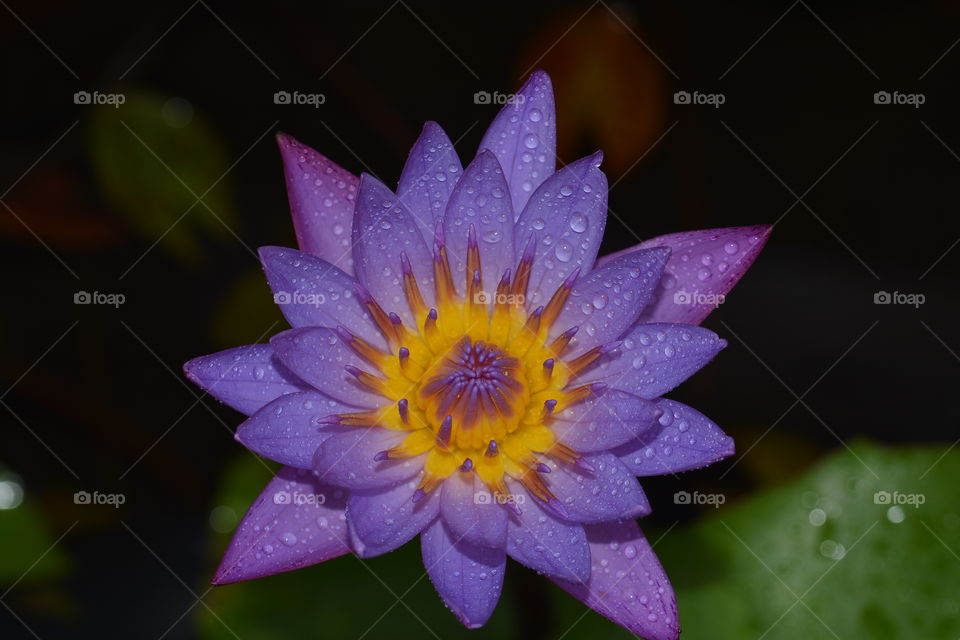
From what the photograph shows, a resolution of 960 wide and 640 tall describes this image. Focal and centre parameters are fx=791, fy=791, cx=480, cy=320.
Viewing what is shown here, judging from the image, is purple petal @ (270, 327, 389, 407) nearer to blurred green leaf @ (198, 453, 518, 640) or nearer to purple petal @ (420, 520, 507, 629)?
purple petal @ (420, 520, 507, 629)

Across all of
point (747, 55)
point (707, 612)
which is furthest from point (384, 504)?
point (747, 55)

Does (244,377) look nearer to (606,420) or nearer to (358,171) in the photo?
(606,420)

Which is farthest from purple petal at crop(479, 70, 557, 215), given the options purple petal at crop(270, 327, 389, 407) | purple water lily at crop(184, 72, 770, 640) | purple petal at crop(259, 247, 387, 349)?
purple petal at crop(270, 327, 389, 407)

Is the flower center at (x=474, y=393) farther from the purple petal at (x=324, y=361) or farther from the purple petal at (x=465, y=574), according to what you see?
the purple petal at (x=465, y=574)

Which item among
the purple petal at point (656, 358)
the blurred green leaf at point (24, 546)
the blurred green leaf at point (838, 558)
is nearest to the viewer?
the purple petal at point (656, 358)

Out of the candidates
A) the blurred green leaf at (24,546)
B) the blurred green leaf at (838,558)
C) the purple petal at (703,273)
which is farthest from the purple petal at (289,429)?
the blurred green leaf at (24,546)

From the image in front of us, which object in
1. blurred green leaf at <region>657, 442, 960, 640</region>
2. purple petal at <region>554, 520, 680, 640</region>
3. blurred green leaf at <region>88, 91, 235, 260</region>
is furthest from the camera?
blurred green leaf at <region>88, 91, 235, 260</region>

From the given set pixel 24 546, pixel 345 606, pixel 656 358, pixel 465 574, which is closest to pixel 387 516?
pixel 465 574
